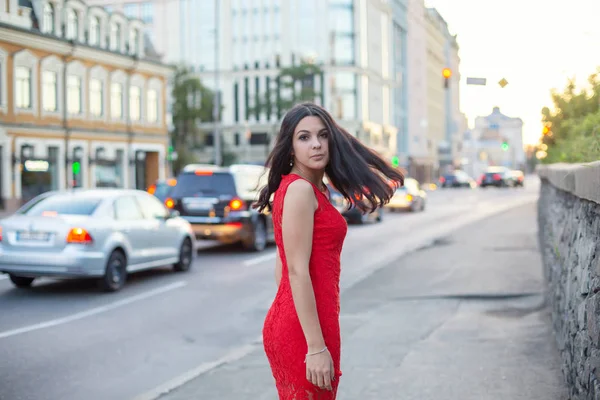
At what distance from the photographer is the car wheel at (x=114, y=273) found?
1220 cm

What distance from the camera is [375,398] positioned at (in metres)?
5.71

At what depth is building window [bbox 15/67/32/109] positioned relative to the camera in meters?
33.8

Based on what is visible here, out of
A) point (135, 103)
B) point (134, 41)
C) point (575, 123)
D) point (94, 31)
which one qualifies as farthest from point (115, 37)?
point (575, 123)

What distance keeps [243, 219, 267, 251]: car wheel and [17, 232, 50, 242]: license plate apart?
7068 mm

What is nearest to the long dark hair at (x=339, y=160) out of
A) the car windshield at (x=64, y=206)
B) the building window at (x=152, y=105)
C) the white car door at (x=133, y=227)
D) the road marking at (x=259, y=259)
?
the car windshield at (x=64, y=206)

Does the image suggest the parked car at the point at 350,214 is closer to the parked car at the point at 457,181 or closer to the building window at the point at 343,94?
the building window at the point at 343,94

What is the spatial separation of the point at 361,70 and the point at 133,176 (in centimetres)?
3982

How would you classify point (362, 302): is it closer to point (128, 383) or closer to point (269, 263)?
point (128, 383)

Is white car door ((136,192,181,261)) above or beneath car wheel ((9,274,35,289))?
above

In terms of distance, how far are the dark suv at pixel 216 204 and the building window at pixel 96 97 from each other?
25.3 metres

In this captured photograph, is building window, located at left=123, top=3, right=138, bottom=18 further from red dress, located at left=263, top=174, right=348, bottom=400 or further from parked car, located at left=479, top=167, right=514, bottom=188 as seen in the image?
red dress, located at left=263, top=174, right=348, bottom=400

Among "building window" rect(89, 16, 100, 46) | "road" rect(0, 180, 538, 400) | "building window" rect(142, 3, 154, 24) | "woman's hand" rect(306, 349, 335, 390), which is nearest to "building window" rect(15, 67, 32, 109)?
"building window" rect(89, 16, 100, 46)

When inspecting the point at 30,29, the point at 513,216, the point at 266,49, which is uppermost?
the point at 266,49

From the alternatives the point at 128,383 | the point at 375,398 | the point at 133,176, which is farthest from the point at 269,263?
the point at 133,176
